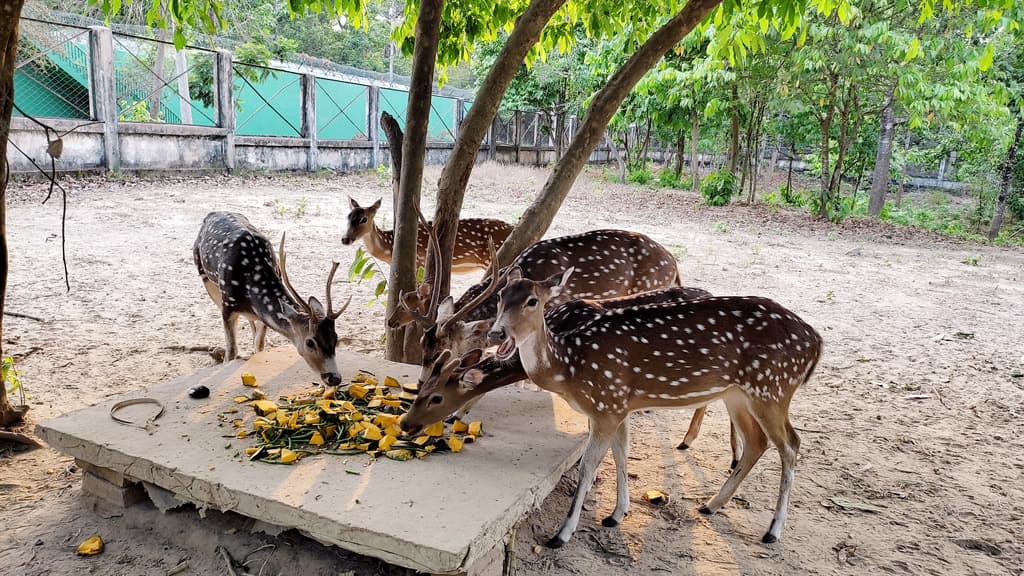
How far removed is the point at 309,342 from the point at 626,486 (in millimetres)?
1979

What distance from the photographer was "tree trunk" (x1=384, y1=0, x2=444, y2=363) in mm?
4402

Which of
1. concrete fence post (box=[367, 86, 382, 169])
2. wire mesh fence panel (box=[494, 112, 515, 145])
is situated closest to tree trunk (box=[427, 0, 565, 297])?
concrete fence post (box=[367, 86, 382, 169])

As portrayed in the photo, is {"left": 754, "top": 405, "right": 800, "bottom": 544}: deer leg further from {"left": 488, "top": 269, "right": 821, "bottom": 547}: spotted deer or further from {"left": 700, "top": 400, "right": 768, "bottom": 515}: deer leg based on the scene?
{"left": 700, "top": 400, "right": 768, "bottom": 515}: deer leg

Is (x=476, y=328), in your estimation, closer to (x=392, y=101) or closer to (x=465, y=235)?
(x=465, y=235)

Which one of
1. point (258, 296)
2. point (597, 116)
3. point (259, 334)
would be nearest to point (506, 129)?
point (259, 334)

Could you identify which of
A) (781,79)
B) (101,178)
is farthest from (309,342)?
(781,79)

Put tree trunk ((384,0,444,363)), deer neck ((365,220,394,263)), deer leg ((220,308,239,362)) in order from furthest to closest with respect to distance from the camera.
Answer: deer neck ((365,220,394,263)) → deer leg ((220,308,239,362)) → tree trunk ((384,0,444,363))

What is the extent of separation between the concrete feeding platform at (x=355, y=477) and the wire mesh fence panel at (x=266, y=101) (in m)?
14.7

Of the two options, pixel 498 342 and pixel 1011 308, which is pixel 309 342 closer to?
pixel 498 342

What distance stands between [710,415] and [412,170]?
2749mm

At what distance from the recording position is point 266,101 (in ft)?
58.0

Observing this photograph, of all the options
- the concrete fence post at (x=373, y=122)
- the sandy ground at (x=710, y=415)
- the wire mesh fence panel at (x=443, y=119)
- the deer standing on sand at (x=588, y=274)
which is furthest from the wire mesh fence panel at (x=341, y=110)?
the deer standing on sand at (x=588, y=274)

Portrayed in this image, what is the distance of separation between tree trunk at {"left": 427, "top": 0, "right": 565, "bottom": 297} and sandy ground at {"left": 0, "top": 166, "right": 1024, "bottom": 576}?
179 cm

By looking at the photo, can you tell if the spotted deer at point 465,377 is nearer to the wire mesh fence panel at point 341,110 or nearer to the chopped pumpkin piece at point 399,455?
the chopped pumpkin piece at point 399,455
